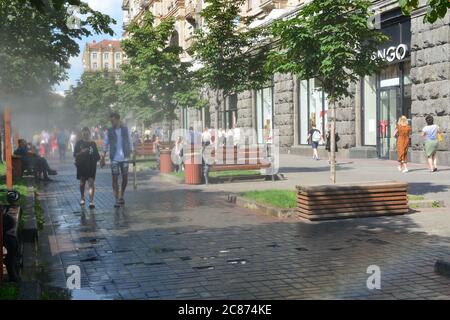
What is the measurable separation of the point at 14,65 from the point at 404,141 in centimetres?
1305

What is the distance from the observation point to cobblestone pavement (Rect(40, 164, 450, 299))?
5992mm

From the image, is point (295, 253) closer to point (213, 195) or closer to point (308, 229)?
point (308, 229)

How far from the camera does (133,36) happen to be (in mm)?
27109

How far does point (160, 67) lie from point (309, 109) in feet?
24.6

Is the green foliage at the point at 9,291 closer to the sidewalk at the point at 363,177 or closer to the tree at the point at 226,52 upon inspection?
the sidewalk at the point at 363,177

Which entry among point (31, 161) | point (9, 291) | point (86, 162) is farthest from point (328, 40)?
point (31, 161)

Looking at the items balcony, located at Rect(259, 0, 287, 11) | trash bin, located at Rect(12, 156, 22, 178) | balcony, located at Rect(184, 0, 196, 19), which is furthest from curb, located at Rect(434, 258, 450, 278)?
balcony, located at Rect(184, 0, 196, 19)

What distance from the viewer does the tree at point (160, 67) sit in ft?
85.6

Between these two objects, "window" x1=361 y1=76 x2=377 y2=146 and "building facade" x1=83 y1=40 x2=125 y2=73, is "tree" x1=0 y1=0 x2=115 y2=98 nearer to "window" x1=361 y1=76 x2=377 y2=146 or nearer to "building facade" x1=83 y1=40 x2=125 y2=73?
"window" x1=361 y1=76 x2=377 y2=146

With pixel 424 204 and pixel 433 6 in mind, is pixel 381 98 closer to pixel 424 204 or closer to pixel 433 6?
pixel 424 204

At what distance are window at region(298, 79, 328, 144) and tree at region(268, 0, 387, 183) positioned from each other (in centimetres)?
1495

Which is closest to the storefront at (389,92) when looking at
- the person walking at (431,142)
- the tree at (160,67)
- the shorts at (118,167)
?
the person walking at (431,142)

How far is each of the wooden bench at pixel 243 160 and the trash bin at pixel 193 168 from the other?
0.50 m

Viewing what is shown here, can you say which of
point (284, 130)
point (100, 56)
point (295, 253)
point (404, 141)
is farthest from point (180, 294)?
point (100, 56)
